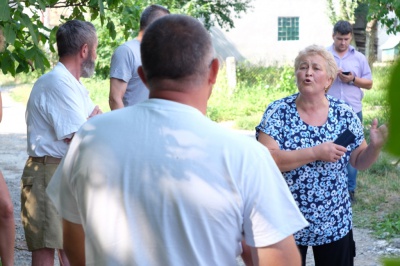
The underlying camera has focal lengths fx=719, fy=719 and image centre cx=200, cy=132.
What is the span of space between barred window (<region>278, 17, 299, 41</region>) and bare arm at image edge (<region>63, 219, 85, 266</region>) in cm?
3134

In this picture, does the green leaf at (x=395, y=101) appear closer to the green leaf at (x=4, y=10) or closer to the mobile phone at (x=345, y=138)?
the mobile phone at (x=345, y=138)

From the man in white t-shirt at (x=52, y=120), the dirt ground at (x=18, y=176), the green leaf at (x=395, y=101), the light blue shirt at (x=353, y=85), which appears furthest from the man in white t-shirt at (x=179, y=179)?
the light blue shirt at (x=353, y=85)

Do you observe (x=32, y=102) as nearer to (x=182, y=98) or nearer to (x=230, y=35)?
(x=182, y=98)

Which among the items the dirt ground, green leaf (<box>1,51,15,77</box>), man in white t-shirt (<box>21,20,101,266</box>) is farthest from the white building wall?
man in white t-shirt (<box>21,20,101,266</box>)

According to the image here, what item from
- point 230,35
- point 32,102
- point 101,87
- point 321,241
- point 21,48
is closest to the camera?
point 321,241

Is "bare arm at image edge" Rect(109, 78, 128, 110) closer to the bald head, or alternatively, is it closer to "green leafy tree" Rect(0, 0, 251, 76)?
"green leafy tree" Rect(0, 0, 251, 76)

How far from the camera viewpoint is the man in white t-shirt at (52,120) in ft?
15.4

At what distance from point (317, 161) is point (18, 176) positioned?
8089mm

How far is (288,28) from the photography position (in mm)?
33125

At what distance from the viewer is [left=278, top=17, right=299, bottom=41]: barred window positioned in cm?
3300

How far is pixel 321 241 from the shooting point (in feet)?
13.0

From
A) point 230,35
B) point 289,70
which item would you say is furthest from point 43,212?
point 230,35

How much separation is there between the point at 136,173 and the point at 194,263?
29 cm

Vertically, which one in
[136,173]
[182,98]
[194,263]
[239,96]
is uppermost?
[182,98]
